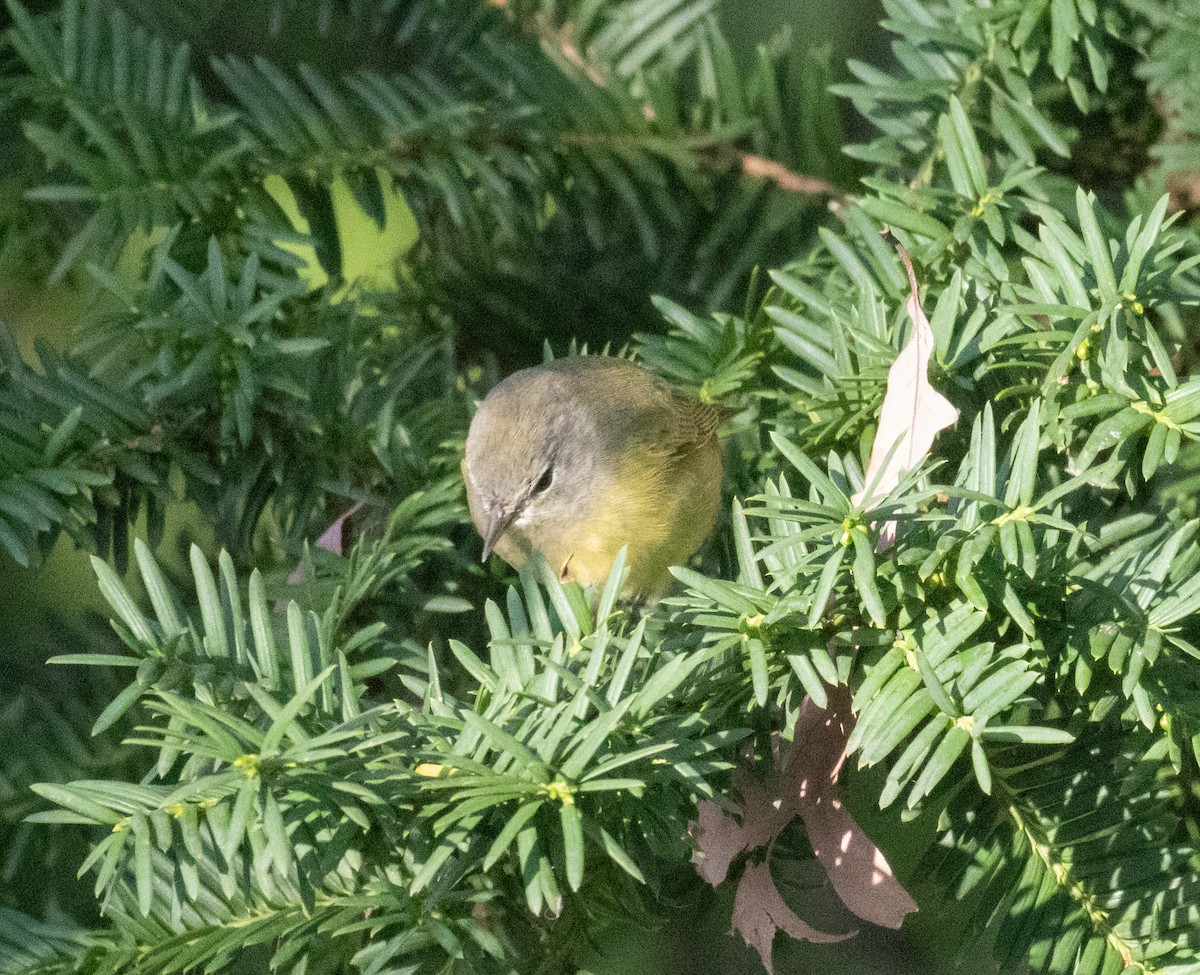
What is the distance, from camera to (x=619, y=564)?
3.37 feet

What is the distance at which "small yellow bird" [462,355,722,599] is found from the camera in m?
1.98

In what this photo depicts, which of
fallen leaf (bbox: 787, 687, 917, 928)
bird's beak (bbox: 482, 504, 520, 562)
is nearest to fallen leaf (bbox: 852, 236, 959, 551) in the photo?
fallen leaf (bbox: 787, 687, 917, 928)

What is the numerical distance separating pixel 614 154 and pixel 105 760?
3.47ft

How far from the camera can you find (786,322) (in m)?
1.32

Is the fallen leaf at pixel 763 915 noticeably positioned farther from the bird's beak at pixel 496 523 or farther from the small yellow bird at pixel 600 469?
the small yellow bird at pixel 600 469

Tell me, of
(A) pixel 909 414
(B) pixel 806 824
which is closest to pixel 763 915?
Result: (B) pixel 806 824

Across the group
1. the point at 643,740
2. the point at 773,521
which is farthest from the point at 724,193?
the point at 643,740

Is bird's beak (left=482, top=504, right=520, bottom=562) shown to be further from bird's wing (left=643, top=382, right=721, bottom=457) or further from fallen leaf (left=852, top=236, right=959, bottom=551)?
fallen leaf (left=852, top=236, right=959, bottom=551)

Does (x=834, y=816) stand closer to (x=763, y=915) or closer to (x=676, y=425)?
(x=763, y=915)

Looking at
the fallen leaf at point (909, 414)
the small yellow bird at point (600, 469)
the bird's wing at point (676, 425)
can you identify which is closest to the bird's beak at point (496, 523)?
the small yellow bird at point (600, 469)

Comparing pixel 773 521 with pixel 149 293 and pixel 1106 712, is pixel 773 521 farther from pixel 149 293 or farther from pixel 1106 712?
pixel 149 293

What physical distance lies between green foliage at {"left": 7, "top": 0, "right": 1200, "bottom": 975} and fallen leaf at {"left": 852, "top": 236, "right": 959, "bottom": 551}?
40 millimetres

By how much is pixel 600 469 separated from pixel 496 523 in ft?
1.61

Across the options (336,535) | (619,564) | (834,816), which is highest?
(619,564)
